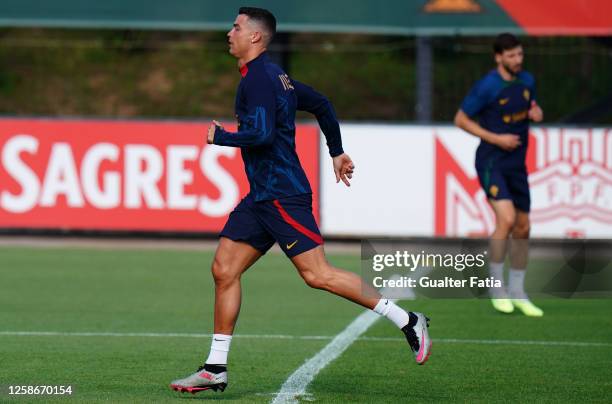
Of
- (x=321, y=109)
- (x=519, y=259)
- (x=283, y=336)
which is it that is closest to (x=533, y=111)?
(x=519, y=259)

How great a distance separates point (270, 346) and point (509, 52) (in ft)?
11.7

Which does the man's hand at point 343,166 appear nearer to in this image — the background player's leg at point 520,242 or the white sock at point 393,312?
the white sock at point 393,312

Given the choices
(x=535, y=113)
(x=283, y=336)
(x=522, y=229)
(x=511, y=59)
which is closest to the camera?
(x=283, y=336)

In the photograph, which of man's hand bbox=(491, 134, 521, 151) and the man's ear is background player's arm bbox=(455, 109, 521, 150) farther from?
the man's ear

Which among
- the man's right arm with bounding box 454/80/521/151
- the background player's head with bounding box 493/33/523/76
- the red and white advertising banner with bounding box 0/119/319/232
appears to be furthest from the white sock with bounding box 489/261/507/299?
the red and white advertising banner with bounding box 0/119/319/232

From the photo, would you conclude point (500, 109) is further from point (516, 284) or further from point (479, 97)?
point (516, 284)

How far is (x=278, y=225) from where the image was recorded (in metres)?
7.54

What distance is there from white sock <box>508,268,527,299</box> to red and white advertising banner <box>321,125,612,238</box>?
5547 mm

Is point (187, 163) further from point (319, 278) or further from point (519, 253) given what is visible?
point (319, 278)

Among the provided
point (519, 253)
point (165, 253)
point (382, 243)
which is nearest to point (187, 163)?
point (165, 253)

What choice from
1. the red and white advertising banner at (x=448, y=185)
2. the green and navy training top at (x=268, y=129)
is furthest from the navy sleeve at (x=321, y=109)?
the red and white advertising banner at (x=448, y=185)

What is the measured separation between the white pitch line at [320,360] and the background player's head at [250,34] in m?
1.94

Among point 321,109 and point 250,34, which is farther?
point 321,109

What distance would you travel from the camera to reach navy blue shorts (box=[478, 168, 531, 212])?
455 inches
